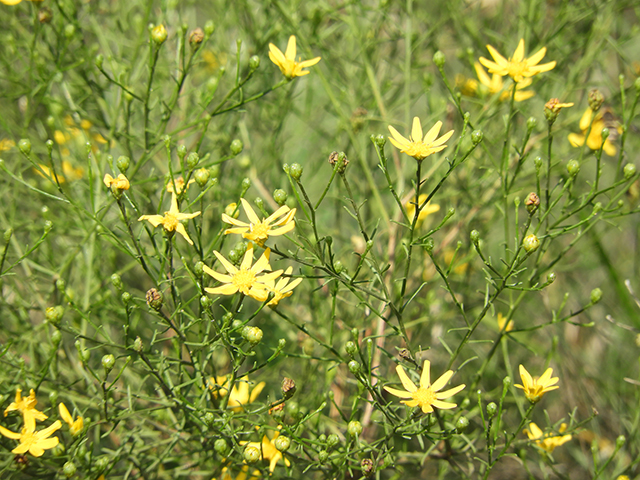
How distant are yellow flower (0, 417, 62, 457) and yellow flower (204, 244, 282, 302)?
0.51 meters

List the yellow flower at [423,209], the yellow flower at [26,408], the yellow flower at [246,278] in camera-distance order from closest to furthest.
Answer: the yellow flower at [246,278] < the yellow flower at [26,408] < the yellow flower at [423,209]

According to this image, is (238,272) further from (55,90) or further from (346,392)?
(55,90)

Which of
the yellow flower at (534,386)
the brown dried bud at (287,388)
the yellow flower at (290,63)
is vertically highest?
the yellow flower at (290,63)

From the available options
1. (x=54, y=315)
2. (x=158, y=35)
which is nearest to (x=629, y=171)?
(x=158, y=35)

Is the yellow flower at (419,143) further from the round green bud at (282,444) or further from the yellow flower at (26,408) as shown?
the yellow flower at (26,408)

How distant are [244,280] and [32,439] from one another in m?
0.64

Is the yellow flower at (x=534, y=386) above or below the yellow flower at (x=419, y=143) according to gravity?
below

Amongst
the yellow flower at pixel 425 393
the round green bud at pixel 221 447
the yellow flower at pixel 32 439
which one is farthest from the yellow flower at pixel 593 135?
the yellow flower at pixel 32 439

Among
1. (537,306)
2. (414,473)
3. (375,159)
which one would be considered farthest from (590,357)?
Answer: (375,159)

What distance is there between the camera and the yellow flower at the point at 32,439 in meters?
1.25

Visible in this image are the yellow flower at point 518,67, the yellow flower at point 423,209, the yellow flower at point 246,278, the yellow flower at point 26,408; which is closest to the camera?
the yellow flower at point 246,278

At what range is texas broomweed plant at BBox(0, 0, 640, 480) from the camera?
1.29m

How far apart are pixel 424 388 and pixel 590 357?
248 centimetres

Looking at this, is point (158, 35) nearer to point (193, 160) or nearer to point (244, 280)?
point (193, 160)
